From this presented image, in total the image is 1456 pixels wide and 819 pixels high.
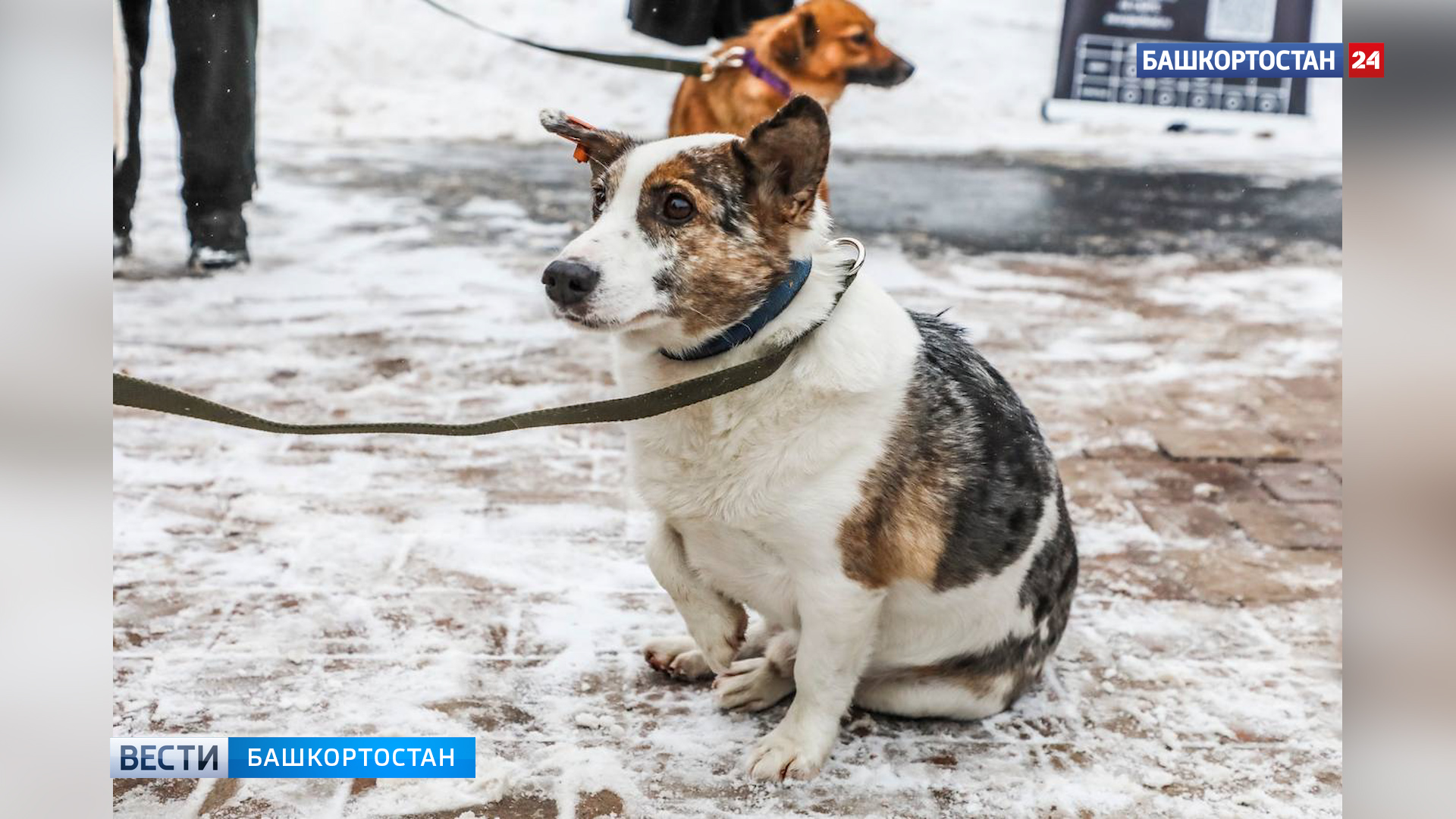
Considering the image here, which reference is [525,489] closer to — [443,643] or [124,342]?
[443,643]

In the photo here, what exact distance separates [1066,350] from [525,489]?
264cm

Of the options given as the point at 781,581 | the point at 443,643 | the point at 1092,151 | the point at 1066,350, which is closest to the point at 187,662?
the point at 443,643

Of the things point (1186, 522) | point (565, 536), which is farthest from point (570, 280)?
point (1186, 522)

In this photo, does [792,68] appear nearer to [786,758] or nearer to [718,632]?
[718,632]

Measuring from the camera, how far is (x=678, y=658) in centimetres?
282

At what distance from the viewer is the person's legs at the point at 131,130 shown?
17.0ft

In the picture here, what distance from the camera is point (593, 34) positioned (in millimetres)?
7676

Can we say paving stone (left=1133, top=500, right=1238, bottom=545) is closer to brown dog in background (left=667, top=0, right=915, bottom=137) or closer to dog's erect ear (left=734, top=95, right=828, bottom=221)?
dog's erect ear (left=734, top=95, right=828, bottom=221)

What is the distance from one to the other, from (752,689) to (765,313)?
2.89 feet

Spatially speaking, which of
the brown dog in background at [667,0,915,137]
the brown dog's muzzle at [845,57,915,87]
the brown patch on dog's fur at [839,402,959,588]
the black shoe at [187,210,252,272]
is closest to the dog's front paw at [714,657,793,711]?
the brown patch on dog's fur at [839,402,959,588]

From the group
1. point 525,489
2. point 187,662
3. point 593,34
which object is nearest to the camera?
point 187,662

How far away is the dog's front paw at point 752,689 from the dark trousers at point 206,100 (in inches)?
146

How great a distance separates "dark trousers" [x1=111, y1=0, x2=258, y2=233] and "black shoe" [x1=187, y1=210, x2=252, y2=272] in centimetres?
5
